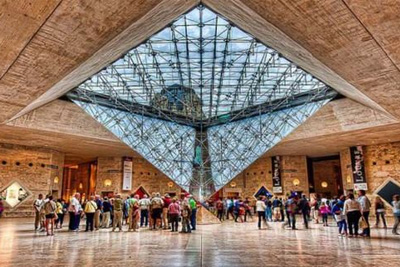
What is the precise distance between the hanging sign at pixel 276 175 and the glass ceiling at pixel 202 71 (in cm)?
558

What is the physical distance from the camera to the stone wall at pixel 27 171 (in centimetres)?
1839

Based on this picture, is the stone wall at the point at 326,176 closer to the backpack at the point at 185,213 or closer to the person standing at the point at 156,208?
the person standing at the point at 156,208

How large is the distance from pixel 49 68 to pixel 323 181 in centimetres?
3013

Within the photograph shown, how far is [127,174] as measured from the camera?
24.0m

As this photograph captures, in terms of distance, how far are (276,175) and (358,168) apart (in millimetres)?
6156

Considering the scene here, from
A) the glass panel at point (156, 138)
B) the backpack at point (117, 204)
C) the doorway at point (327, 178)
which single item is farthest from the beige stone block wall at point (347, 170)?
the backpack at point (117, 204)

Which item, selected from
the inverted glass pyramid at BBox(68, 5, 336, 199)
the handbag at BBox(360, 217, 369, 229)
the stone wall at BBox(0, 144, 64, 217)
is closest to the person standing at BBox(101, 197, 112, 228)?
the inverted glass pyramid at BBox(68, 5, 336, 199)

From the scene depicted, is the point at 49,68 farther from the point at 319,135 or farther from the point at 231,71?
the point at 319,135

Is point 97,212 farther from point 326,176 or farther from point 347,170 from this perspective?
point 326,176

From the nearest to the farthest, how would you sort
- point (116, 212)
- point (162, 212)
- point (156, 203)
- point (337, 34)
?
point (337, 34) → point (116, 212) → point (156, 203) → point (162, 212)

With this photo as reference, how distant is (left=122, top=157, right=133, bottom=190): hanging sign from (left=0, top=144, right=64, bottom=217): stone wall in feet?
17.2

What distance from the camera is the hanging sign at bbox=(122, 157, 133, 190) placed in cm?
2370

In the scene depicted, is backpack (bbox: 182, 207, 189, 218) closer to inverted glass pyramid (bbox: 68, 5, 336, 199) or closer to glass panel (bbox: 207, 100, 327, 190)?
inverted glass pyramid (bbox: 68, 5, 336, 199)

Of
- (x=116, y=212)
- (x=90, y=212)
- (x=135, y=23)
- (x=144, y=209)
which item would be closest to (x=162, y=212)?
(x=144, y=209)
